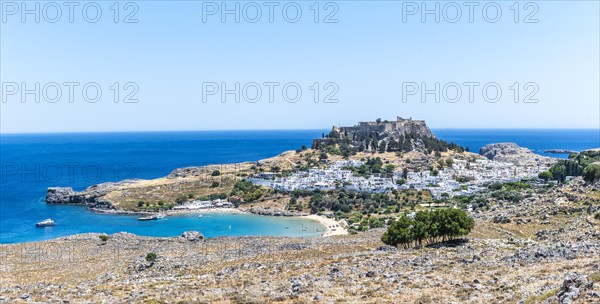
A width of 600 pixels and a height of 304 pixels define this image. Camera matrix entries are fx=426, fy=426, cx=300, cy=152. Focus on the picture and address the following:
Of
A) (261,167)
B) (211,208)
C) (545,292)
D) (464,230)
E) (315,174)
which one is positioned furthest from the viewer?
(261,167)

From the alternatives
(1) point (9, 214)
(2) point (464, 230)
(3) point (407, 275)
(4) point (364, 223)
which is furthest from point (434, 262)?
(1) point (9, 214)

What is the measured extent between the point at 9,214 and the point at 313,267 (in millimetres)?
98663

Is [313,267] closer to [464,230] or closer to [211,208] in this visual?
[464,230]

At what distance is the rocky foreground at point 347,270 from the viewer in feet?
68.9

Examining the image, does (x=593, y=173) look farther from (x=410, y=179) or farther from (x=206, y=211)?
(x=206, y=211)

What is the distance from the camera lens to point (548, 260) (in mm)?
26469

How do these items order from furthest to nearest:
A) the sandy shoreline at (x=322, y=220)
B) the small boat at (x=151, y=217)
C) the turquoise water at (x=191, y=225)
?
the small boat at (x=151, y=217), the turquoise water at (x=191, y=225), the sandy shoreline at (x=322, y=220)

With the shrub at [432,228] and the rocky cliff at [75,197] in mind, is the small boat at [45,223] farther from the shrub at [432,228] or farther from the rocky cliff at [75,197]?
the shrub at [432,228]

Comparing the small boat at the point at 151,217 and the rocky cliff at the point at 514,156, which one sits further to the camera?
the rocky cliff at the point at 514,156

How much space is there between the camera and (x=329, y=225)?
3196 inches

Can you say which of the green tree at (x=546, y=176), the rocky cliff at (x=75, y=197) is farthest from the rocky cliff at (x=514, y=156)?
the rocky cliff at (x=75, y=197)

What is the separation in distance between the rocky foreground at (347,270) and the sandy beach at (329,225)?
26.0 metres

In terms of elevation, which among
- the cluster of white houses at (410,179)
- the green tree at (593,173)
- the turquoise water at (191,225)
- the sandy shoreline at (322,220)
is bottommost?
the turquoise water at (191,225)

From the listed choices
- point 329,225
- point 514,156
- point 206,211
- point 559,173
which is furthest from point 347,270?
point 514,156
